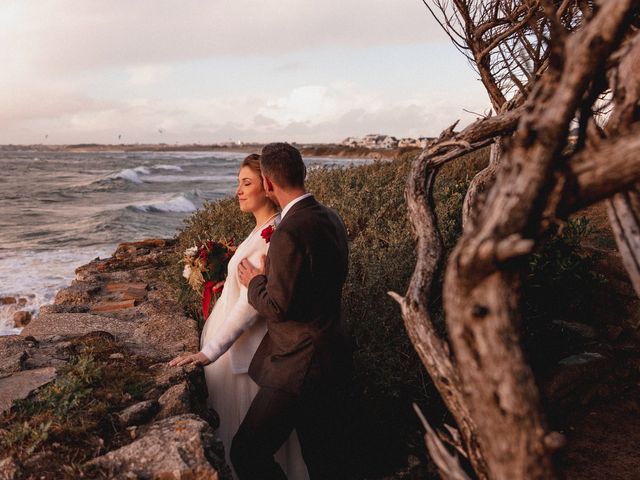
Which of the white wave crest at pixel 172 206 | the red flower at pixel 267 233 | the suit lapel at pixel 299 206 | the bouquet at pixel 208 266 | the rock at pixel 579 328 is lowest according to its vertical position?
the rock at pixel 579 328

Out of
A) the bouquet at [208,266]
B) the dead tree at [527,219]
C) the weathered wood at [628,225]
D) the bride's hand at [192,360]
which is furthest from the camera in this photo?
the bouquet at [208,266]

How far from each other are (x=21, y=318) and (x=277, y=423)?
7.18 m

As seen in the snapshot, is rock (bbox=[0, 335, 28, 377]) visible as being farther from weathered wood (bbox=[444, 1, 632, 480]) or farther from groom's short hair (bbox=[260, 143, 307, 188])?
weathered wood (bbox=[444, 1, 632, 480])

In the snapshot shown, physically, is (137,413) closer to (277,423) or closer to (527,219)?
(277,423)

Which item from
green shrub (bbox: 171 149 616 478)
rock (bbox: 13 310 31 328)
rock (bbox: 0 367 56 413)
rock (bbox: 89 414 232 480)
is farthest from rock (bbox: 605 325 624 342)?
rock (bbox: 13 310 31 328)

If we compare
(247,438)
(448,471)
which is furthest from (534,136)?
(247,438)

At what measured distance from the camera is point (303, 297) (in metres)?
2.94

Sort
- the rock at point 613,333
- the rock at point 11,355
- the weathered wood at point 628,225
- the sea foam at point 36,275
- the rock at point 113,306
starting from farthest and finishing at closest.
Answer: the sea foam at point 36,275, the rock at point 613,333, the rock at point 113,306, the rock at point 11,355, the weathered wood at point 628,225

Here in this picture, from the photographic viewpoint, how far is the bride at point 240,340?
3445 millimetres

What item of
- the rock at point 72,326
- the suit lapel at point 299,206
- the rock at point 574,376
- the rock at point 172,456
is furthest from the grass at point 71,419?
the rock at point 574,376

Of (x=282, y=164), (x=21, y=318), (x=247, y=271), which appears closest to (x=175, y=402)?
(x=247, y=271)

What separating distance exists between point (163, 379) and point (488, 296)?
2543mm

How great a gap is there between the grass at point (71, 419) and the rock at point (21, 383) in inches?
2.5

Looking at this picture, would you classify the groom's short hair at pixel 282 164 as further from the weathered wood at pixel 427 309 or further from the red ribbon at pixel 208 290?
the red ribbon at pixel 208 290
